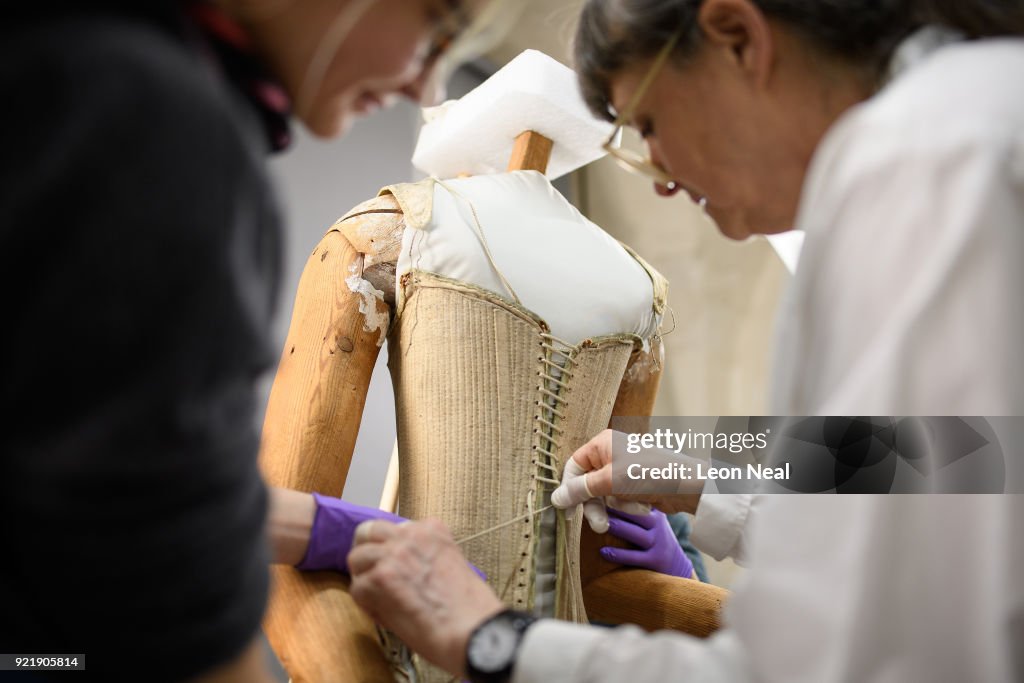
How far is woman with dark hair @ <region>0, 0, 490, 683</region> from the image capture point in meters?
0.41

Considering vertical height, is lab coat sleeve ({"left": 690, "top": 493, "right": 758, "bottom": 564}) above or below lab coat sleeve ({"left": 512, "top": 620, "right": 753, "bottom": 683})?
above

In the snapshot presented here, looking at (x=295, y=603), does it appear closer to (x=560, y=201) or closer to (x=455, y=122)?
(x=560, y=201)

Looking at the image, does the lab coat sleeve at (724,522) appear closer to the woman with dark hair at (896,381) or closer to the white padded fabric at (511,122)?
the woman with dark hair at (896,381)

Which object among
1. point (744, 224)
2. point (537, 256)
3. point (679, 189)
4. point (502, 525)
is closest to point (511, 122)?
point (537, 256)

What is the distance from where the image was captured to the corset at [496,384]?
3.78 ft

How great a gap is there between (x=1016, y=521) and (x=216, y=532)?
0.54m

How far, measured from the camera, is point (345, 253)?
1.23 metres

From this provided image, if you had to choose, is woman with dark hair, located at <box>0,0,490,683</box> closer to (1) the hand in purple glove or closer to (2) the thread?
(1) the hand in purple glove

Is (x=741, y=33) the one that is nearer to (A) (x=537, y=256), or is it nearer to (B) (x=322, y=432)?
(A) (x=537, y=256)

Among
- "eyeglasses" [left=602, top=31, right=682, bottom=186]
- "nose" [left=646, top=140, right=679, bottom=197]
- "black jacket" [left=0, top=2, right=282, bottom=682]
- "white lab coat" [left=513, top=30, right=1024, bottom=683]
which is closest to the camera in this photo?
"black jacket" [left=0, top=2, right=282, bottom=682]

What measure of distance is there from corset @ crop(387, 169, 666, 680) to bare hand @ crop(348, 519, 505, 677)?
0.19 metres

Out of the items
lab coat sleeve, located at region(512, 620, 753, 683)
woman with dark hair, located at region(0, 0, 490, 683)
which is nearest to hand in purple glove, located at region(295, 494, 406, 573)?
lab coat sleeve, located at region(512, 620, 753, 683)

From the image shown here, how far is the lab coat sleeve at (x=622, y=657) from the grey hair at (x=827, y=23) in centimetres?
55

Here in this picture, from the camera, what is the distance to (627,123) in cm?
103
